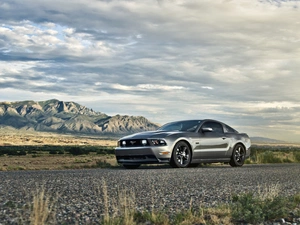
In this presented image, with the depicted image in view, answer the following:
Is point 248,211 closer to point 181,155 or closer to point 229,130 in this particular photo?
point 181,155

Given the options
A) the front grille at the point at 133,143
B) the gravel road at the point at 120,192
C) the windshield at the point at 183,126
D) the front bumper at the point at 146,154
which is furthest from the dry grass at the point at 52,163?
the gravel road at the point at 120,192

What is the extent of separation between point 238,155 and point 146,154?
405 centimetres

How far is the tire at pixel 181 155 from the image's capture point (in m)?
14.3

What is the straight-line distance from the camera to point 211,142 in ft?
50.9

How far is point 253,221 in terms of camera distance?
5.71 metres

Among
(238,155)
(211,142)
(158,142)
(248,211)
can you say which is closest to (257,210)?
(248,211)

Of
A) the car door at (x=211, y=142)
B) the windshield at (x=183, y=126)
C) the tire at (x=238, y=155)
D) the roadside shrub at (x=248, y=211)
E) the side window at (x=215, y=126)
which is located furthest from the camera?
the tire at (x=238, y=155)

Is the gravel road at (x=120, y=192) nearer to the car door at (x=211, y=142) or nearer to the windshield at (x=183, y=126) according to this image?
the car door at (x=211, y=142)

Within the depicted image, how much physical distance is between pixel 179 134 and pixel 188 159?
33.5 inches

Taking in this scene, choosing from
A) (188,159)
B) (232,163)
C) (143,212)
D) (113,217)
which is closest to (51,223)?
(113,217)

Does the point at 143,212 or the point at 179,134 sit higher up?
the point at 179,134

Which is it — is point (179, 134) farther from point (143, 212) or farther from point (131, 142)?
point (143, 212)

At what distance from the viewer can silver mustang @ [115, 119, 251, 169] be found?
14125mm

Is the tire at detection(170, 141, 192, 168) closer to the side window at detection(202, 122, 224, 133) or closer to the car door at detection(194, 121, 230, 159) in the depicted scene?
the car door at detection(194, 121, 230, 159)
